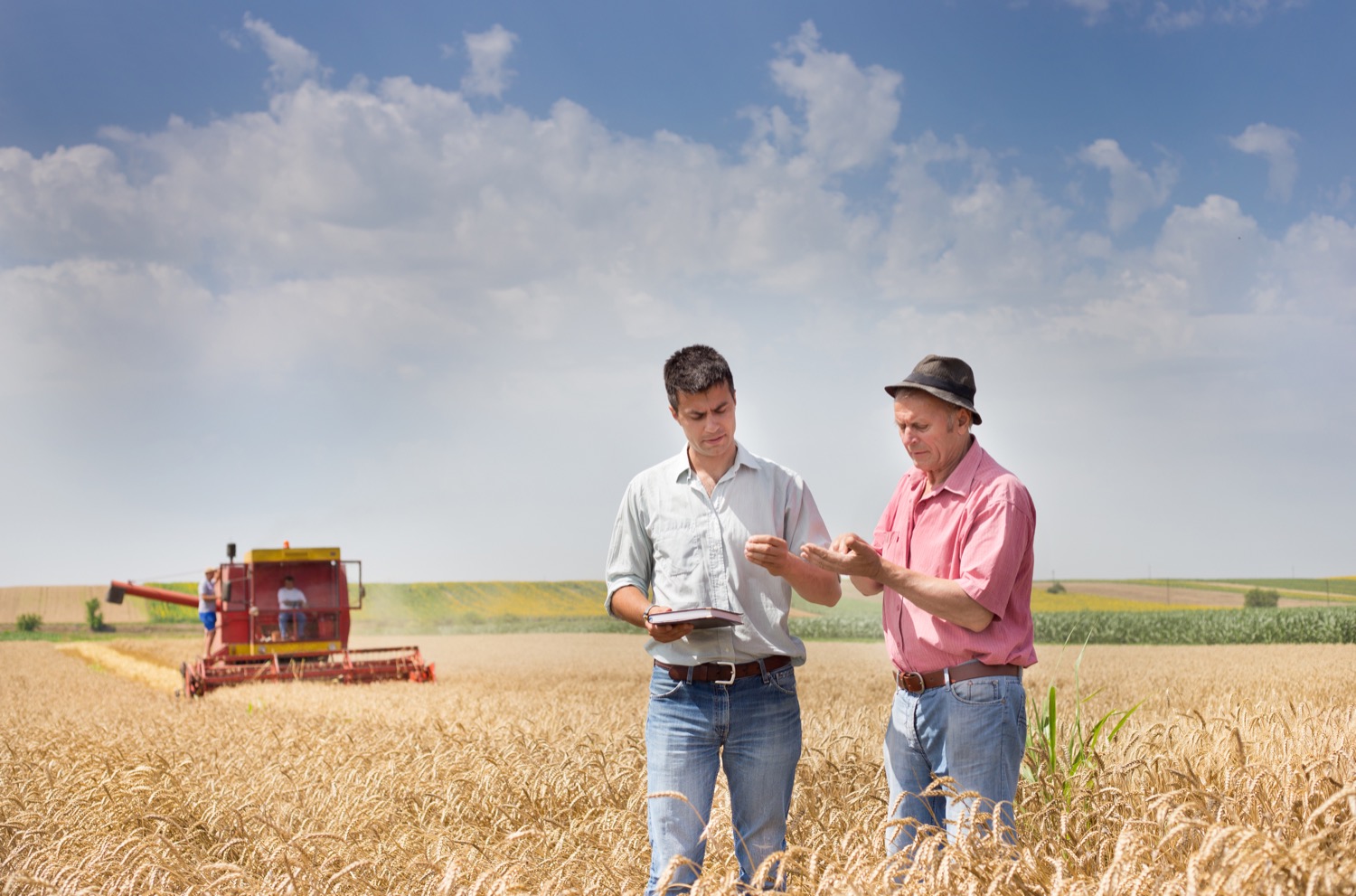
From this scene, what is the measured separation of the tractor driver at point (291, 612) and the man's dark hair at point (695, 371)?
15261 mm

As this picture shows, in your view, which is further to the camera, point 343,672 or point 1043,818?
point 343,672

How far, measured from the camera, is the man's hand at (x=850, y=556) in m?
3.31

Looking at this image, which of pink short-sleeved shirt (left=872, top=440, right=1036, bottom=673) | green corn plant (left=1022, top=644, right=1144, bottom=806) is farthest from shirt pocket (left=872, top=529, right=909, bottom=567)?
green corn plant (left=1022, top=644, right=1144, bottom=806)

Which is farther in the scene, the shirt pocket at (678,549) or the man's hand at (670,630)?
the shirt pocket at (678,549)

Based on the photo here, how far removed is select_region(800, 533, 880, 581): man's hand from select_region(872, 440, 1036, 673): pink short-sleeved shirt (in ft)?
0.66

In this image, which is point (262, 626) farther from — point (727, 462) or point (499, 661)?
point (727, 462)

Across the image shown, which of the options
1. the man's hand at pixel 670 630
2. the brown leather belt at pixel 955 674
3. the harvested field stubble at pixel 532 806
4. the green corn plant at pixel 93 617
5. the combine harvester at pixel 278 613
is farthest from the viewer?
the green corn plant at pixel 93 617

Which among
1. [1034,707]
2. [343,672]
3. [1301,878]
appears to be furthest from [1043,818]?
[343,672]

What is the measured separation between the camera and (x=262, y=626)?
1816 centimetres

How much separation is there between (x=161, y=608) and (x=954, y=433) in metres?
57.5

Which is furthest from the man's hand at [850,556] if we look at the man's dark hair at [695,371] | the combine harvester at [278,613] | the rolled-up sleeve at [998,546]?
the combine harvester at [278,613]

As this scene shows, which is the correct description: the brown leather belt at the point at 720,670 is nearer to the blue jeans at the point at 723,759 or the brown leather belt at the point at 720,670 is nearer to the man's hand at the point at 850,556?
the blue jeans at the point at 723,759

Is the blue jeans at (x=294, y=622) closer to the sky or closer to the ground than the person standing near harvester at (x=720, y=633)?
closer to the ground

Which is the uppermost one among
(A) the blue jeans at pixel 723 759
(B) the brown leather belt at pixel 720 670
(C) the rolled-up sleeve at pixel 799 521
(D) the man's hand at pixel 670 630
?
(C) the rolled-up sleeve at pixel 799 521
